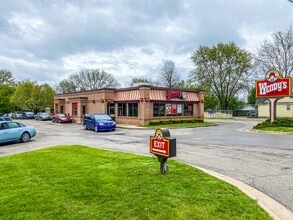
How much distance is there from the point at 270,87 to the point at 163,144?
2089 cm

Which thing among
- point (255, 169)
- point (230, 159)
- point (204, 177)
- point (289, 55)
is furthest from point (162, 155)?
point (289, 55)

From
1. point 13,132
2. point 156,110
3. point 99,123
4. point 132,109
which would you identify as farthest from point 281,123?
point 13,132

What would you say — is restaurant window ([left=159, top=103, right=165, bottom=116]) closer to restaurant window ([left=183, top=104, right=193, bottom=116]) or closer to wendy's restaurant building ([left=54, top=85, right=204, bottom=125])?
wendy's restaurant building ([left=54, top=85, right=204, bottom=125])

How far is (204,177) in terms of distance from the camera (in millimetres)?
5621

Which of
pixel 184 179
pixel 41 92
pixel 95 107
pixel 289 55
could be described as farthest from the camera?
pixel 41 92

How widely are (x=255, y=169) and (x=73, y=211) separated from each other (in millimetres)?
5847

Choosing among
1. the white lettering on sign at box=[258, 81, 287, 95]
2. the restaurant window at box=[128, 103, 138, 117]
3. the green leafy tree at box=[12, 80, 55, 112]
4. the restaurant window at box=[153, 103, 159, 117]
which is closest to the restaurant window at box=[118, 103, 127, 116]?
the restaurant window at box=[128, 103, 138, 117]

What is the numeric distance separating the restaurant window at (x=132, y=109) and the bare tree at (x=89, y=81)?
3800 centimetres

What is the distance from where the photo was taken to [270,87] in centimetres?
2197

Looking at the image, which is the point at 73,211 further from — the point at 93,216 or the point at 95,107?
the point at 95,107

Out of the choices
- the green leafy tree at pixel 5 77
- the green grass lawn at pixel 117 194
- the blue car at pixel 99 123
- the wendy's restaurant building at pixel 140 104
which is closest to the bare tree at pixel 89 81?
the green leafy tree at pixel 5 77

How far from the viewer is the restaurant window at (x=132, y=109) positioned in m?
27.7

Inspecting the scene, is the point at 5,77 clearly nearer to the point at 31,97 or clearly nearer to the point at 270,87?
the point at 31,97

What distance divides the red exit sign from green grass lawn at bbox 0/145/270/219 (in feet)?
2.12
